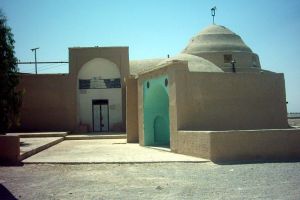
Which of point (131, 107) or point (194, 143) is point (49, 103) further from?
point (194, 143)

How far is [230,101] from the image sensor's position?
44.9ft

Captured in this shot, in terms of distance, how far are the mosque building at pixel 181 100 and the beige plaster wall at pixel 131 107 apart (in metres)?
0.06

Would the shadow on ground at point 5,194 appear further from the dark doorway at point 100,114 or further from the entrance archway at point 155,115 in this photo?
the dark doorway at point 100,114

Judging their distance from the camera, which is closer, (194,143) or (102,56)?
(194,143)

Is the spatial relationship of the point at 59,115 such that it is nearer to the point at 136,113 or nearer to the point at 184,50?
the point at 136,113

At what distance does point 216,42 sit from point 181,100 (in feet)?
39.9

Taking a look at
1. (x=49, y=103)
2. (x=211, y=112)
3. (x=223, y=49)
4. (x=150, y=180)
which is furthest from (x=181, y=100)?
(x=49, y=103)

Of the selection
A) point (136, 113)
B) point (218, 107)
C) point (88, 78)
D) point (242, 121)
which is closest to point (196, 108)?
point (218, 107)

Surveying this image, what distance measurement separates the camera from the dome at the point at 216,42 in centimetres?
2329

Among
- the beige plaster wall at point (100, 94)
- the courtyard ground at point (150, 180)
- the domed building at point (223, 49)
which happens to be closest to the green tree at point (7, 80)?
the courtyard ground at point (150, 180)

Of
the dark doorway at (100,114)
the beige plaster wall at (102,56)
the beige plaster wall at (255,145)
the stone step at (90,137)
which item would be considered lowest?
the stone step at (90,137)

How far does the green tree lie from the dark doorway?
28.4 ft

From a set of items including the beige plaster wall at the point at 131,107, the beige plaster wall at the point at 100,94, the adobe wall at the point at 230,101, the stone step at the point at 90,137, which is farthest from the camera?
the beige plaster wall at the point at 100,94

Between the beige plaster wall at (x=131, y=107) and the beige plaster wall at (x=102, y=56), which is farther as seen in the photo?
the beige plaster wall at (x=102, y=56)
